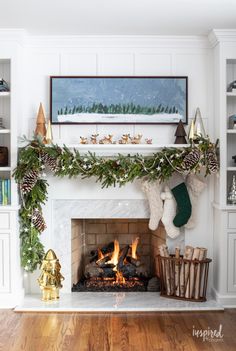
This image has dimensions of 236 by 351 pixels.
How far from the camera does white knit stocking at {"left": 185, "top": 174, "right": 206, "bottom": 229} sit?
4477mm

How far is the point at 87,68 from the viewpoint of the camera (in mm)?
4590

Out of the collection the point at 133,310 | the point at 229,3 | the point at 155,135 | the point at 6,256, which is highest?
the point at 229,3

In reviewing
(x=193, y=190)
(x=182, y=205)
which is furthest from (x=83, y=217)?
(x=193, y=190)

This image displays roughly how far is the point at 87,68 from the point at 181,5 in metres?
1.21

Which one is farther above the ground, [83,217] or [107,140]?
[107,140]

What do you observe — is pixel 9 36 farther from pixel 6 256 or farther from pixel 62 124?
pixel 6 256

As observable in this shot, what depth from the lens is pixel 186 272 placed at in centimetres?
430

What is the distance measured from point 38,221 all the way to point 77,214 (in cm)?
41

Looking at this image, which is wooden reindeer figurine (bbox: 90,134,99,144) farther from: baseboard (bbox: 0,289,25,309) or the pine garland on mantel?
baseboard (bbox: 0,289,25,309)

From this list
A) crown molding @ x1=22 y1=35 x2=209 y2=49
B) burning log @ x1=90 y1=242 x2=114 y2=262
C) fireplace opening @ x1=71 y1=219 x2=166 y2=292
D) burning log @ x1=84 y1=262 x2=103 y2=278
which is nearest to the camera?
crown molding @ x1=22 y1=35 x2=209 y2=49

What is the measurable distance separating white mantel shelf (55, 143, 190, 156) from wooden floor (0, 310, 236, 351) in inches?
54.7

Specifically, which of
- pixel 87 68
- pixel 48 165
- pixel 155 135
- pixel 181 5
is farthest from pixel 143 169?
pixel 181 5

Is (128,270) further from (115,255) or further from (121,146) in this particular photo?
(121,146)

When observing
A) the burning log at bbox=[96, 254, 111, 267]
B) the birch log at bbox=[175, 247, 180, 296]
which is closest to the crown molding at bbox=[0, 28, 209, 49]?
the birch log at bbox=[175, 247, 180, 296]
